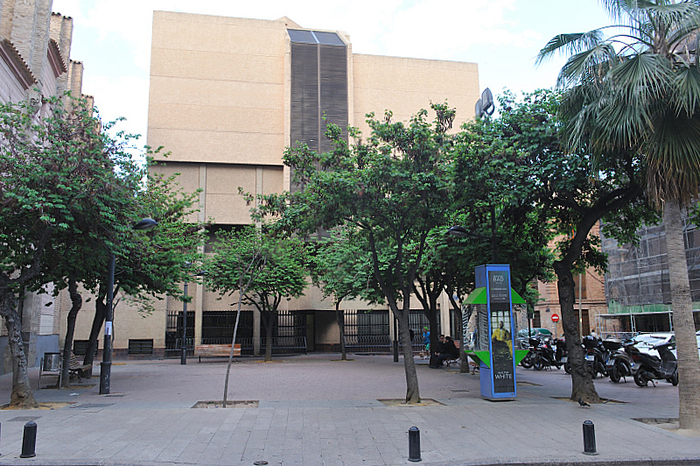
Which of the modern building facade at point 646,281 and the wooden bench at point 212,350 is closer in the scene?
the wooden bench at point 212,350

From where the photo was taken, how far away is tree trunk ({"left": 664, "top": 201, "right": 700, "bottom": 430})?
29.5ft

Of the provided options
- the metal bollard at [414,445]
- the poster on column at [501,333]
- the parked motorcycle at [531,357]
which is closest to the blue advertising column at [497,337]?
the poster on column at [501,333]

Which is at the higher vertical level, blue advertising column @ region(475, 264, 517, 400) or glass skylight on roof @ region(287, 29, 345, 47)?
glass skylight on roof @ region(287, 29, 345, 47)

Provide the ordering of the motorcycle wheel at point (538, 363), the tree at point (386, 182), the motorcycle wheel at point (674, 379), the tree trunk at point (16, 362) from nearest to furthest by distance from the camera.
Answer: the tree trunk at point (16, 362) < the tree at point (386, 182) < the motorcycle wheel at point (674, 379) < the motorcycle wheel at point (538, 363)

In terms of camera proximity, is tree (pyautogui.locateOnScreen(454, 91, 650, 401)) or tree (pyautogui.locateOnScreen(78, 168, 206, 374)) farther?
tree (pyautogui.locateOnScreen(78, 168, 206, 374))

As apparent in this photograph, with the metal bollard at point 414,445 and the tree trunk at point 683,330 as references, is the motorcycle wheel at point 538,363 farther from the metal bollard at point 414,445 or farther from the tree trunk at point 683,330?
the metal bollard at point 414,445

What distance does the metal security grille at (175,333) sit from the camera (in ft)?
108

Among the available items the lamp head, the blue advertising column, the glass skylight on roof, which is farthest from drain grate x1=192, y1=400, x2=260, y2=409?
the glass skylight on roof

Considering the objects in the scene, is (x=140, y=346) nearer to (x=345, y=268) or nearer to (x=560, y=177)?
(x=345, y=268)

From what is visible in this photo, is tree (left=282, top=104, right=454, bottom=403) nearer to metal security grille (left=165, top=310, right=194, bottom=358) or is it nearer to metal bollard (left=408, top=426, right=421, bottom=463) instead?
metal bollard (left=408, top=426, right=421, bottom=463)

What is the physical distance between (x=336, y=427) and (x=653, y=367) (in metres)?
11.0

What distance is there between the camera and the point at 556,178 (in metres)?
12.6

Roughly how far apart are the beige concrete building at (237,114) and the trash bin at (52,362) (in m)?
15.5

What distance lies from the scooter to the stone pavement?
37 centimetres
